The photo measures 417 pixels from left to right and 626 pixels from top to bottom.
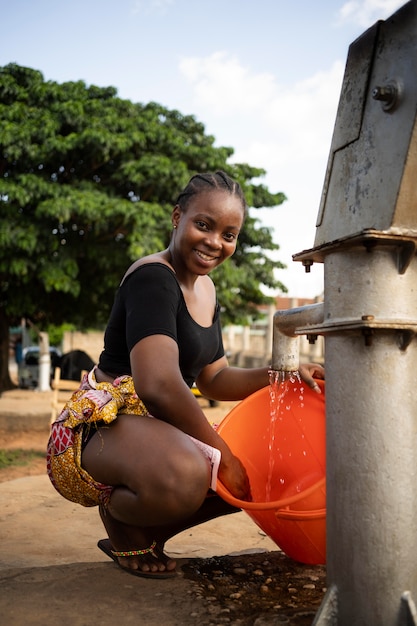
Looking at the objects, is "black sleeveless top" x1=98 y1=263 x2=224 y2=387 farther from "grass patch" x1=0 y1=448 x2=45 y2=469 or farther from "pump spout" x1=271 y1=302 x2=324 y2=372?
"grass patch" x1=0 y1=448 x2=45 y2=469

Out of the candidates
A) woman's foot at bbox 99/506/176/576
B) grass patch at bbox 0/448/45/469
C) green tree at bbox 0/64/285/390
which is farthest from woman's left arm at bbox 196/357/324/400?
green tree at bbox 0/64/285/390

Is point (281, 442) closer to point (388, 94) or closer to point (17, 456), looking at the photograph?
point (388, 94)

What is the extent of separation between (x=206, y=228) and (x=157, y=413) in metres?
0.64

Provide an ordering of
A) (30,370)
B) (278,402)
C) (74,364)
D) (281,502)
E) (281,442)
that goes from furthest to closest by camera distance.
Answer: (30,370) < (74,364) < (281,442) < (278,402) < (281,502)

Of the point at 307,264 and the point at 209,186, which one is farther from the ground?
the point at 209,186

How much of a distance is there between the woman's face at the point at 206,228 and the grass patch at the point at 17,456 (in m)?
4.41

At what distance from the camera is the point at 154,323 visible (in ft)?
6.29

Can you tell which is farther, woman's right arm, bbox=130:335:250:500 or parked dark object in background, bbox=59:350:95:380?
parked dark object in background, bbox=59:350:95:380

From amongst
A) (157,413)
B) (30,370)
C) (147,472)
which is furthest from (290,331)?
(30,370)

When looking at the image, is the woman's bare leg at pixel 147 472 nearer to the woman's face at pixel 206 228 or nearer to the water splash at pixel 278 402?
the water splash at pixel 278 402

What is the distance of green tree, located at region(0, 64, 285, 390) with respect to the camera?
9102 millimetres

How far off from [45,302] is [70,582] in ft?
31.2

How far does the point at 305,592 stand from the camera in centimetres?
193

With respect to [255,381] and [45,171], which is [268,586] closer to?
[255,381]
